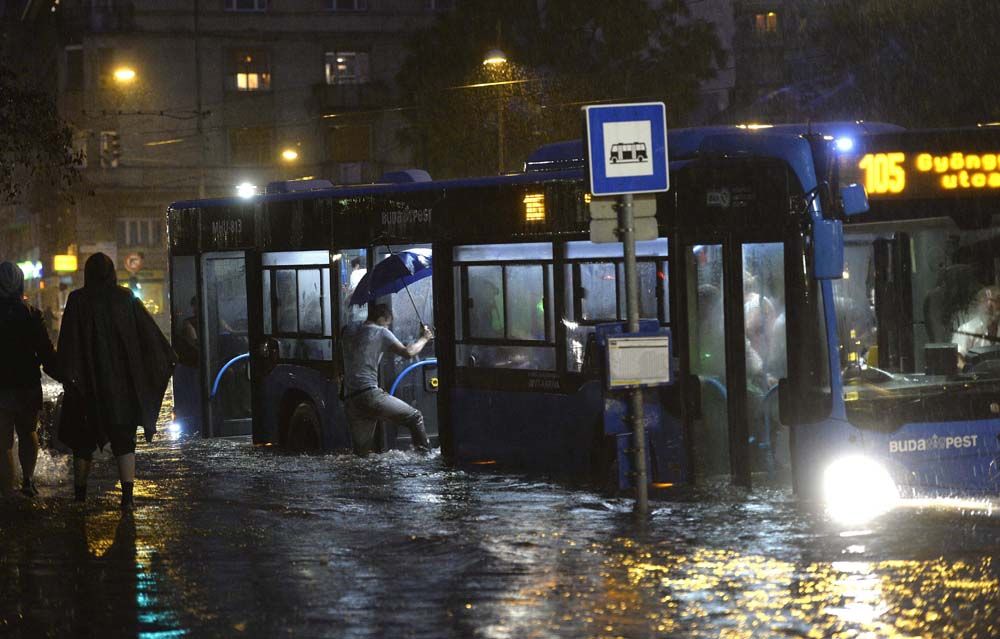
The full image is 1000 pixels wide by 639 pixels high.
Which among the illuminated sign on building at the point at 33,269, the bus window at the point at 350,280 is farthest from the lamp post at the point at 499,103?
the illuminated sign on building at the point at 33,269

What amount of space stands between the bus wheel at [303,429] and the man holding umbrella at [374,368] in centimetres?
121

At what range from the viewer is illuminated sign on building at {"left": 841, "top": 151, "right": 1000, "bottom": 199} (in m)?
11.0

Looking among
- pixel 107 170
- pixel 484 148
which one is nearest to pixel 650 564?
pixel 484 148

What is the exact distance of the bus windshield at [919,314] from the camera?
35.4 feet

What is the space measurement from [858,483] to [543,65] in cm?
3670

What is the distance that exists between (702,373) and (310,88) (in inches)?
2090

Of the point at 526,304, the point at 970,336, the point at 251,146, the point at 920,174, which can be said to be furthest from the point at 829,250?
the point at 251,146

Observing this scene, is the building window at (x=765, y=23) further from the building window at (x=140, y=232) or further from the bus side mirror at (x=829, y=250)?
the bus side mirror at (x=829, y=250)

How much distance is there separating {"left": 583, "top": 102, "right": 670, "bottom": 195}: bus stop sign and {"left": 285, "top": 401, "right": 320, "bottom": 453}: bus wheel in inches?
259

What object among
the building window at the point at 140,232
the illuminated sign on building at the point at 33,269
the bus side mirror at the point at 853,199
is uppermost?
the building window at the point at 140,232

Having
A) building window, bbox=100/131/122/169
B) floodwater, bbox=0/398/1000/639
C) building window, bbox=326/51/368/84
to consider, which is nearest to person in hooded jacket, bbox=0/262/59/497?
floodwater, bbox=0/398/1000/639

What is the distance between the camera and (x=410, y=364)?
52.7 feet

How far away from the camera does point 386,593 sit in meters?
8.66

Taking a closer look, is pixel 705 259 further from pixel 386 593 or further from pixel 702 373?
pixel 386 593
